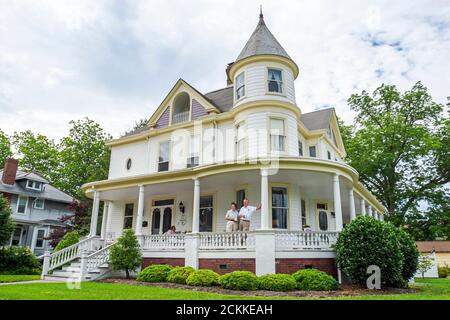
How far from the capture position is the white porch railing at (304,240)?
1173cm

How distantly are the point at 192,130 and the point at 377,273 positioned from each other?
10970 millimetres

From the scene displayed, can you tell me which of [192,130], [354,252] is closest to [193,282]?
[354,252]

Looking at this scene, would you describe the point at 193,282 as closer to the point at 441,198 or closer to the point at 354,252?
the point at 354,252

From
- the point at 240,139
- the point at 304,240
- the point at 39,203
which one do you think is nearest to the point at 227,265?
the point at 304,240

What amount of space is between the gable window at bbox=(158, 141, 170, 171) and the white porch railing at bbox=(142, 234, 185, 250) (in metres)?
4.75

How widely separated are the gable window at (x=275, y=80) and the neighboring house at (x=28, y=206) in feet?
79.4

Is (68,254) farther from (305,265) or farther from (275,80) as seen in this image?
(275,80)

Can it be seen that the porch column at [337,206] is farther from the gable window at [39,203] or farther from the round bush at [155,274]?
the gable window at [39,203]

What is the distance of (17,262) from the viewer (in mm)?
16969

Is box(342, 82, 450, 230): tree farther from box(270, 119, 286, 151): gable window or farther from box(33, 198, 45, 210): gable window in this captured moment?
box(33, 198, 45, 210): gable window

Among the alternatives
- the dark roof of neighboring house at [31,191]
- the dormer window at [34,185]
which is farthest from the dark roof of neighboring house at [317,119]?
the dormer window at [34,185]

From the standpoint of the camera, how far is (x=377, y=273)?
10.2 metres

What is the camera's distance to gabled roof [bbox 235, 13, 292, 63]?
16125mm

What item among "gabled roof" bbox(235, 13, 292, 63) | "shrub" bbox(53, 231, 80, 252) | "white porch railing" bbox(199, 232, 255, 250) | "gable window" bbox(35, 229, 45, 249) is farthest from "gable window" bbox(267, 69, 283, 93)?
"gable window" bbox(35, 229, 45, 249)
